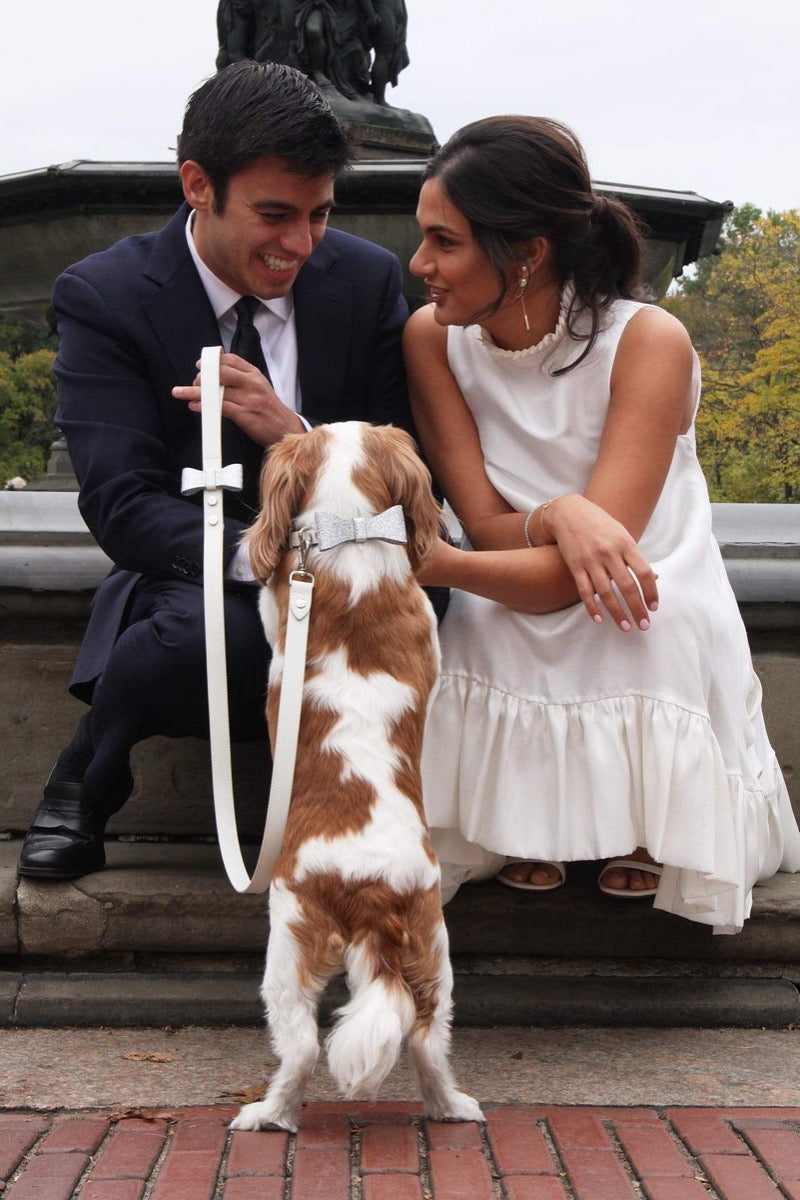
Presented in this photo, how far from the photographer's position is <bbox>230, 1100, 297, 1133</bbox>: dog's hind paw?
2.81 meters

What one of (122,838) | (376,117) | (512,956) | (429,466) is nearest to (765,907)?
(512,956)

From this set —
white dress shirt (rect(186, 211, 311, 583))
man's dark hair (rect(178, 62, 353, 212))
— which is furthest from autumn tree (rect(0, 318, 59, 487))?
man's dark hair (rect(178, 62, 353, 212))

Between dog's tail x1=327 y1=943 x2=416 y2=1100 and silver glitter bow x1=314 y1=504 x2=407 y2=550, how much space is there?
0.84 m

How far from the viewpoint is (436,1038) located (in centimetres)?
276

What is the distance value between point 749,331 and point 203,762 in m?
38.9

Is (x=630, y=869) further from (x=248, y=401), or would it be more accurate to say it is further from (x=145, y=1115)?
(x=248, y=401)

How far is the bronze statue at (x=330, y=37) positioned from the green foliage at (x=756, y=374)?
26.7 m

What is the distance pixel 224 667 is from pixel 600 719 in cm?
95

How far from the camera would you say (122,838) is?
413 cm

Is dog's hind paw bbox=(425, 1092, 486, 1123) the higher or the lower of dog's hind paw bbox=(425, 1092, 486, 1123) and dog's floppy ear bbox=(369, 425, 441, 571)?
the lower

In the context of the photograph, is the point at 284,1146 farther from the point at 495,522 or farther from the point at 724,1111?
the point at 495,522

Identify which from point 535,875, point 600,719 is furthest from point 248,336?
point 535,875

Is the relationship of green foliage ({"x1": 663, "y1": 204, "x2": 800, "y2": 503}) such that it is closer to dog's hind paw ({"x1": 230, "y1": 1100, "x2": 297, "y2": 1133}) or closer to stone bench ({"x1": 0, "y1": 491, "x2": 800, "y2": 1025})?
stone bench ({"x1": 0, "y1": 491, "x2": 800, "y2": 1025})

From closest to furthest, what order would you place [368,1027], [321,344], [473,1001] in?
1. [368,1027]
2. [473,1001]
3. [321,344]
